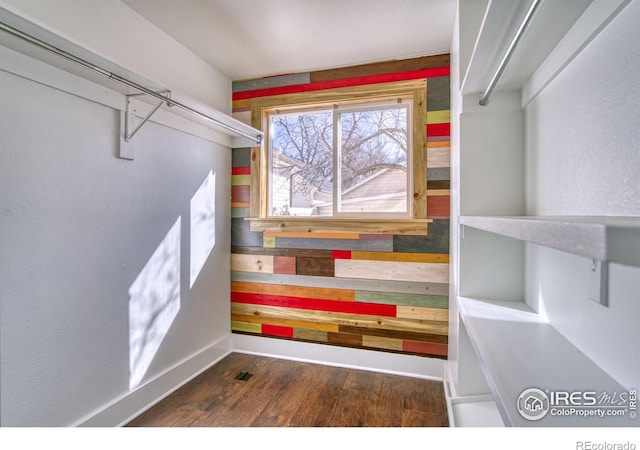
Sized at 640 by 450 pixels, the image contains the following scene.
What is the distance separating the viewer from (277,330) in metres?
2.58

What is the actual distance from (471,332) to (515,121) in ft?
3.10

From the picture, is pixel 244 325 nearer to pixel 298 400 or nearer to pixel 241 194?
pixel 298 400

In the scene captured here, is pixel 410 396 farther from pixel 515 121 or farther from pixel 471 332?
pixel 515 121

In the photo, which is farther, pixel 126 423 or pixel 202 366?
pixel 202 366

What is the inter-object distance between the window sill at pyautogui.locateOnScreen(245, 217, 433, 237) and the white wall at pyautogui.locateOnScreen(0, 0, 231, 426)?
66cm

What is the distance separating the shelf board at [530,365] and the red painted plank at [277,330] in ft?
5.67

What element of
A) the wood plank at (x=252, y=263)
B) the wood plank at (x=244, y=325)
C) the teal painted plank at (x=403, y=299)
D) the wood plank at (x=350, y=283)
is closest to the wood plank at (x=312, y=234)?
the wood plank at (x=252, y=263)

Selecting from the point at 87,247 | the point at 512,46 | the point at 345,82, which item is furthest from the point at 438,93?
the point at 87,247

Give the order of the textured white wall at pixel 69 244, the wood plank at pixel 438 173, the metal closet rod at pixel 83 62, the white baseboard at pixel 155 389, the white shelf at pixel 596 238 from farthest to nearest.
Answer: the wood plank at pixel 438 173 < the white baseboard at pixel 155 389 < the textured white wall at pixel 69 244 < the metal closet rod at pixel 83 62 < the white shelf at pixel 596 238

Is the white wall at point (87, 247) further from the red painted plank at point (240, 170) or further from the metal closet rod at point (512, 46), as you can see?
the metal closet rod at point (512, 46)

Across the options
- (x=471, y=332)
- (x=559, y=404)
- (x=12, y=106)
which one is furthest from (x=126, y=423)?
(x=559, y=404)

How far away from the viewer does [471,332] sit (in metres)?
1.03

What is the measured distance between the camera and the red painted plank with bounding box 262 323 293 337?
8.36 ft

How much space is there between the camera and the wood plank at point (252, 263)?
103 inches
